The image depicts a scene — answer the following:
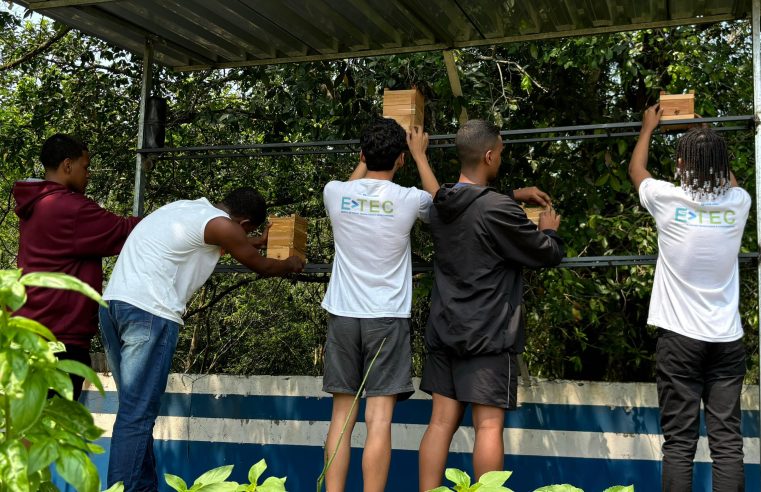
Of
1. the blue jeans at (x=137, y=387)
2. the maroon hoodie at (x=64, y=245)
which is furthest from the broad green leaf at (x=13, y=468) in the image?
the maroon hoodie at (x=64, y=245)

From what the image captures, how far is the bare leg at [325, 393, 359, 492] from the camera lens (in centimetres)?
376

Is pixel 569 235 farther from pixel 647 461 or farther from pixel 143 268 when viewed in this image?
pixel 143 268

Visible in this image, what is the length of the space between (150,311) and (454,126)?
3.55 metres

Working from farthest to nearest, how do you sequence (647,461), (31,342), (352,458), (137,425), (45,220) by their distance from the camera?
(352,458)
(647,461)
(45,220)
(137,425)
(31,342)

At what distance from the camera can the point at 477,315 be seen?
3.76 m

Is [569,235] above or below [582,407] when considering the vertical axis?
above

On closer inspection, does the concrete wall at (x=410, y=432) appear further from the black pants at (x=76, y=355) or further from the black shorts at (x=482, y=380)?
the black pants at (x=76, y=355)

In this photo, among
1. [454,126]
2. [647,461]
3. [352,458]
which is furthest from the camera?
[454,126]

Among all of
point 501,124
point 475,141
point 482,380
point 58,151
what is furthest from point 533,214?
point 58,151

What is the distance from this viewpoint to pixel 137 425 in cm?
375

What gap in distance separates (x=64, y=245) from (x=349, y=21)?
6.40ft

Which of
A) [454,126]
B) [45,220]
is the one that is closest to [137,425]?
[45,220]

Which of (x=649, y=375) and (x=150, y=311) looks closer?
(x=150, y=311)

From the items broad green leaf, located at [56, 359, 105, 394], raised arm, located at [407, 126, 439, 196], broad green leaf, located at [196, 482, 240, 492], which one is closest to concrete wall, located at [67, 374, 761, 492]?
raised arm, located at [407, 126, 439, 196]
